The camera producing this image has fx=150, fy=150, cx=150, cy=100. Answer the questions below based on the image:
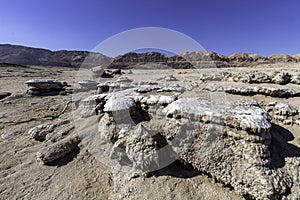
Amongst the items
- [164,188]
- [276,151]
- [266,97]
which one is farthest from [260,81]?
[164,188]

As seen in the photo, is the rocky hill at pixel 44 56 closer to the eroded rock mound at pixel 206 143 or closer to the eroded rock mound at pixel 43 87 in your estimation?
the eroded rock mound at pixel 43 87

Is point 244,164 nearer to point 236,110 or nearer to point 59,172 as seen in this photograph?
point 236,110

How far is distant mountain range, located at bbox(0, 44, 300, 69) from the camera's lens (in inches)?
2423

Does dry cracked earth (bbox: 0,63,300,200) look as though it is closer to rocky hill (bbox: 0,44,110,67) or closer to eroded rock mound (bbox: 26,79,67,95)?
eroded rock mound (bbox: 26,79,67,95)

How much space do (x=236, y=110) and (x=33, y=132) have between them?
6833 mm

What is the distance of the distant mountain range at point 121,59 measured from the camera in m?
61.6

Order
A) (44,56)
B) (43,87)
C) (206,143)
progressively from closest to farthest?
1. (206,143)
2. (43,87)
3. (44,56)

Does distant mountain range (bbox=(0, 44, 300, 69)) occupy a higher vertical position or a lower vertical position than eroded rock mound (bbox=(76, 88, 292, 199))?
higher

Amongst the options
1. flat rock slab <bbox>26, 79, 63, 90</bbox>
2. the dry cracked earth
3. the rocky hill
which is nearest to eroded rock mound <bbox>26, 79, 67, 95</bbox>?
flat rock slab <bbox>26, 79, 63, 90</bbox>

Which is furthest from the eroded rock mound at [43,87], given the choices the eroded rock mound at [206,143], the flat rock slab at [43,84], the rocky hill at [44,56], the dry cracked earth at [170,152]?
the rocky hill at [44,56]

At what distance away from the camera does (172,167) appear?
3389 mm

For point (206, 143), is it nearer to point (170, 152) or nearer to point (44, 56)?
point (170, 152)

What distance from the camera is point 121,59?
234 ft

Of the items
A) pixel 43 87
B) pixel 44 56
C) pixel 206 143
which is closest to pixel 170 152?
pixel 206 143
